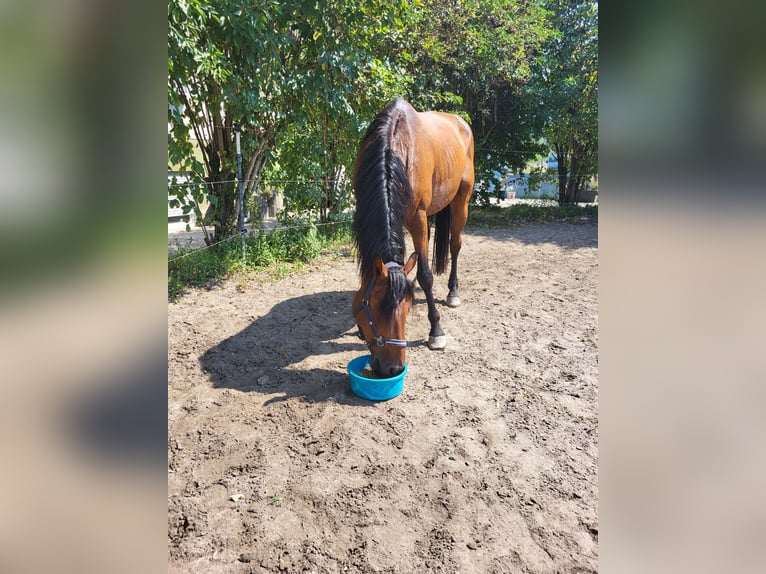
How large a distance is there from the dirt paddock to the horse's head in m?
0.32

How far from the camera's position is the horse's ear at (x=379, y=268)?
106 inches

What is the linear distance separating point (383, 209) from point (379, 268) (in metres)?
0.42

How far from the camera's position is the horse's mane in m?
2.71

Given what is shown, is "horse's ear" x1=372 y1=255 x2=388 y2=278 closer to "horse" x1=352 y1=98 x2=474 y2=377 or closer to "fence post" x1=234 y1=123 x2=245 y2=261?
"horse" x1=352 y1=98 x2=474 y2=377

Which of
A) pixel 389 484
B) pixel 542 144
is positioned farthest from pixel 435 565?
pixel 542 144

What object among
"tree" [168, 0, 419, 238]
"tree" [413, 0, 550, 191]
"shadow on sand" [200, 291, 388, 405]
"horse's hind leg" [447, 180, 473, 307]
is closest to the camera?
"shadow on sand" [200, 291, 388, 405]

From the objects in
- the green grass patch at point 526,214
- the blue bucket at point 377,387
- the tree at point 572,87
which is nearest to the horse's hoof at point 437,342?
the blue bucket at point 377,387

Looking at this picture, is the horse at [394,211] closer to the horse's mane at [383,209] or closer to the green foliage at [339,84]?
the horse's mane at [383,209]

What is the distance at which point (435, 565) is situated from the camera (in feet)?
5.33

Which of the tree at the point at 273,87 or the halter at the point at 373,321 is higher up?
the tree at the point at 273,87

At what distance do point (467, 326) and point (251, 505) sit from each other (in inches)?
103

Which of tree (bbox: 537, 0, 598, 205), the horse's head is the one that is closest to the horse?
the horse's head

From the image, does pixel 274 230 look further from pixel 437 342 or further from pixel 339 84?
pixel 437 342

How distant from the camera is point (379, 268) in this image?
269 centimetres
